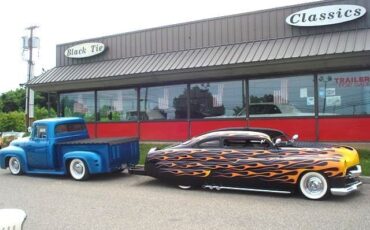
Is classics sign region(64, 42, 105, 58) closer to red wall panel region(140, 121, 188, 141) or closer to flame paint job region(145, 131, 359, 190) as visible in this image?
red wall panel region(140, 121, 188, 141)

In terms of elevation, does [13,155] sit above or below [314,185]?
above

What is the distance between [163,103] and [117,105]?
8.09 feet

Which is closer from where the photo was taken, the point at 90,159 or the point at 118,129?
the point at 90,159

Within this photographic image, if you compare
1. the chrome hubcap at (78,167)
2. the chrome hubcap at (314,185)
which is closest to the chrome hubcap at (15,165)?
the chrome hubcap at (78,167)

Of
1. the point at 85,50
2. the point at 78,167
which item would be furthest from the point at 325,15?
the point at 85,50

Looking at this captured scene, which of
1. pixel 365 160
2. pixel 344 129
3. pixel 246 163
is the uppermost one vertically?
pixel 344 129

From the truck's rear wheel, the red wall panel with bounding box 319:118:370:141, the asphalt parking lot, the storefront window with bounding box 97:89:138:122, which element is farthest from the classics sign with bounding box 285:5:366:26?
the truck's rear wheel

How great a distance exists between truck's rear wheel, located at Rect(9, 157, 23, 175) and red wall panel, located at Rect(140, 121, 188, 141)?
5764mm

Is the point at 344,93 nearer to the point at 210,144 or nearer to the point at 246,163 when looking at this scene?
the point at 210,144

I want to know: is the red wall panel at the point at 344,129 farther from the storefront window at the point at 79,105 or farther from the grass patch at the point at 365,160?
the storefront window at the point at 79,105

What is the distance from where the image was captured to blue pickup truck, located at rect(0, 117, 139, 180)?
12.0 m

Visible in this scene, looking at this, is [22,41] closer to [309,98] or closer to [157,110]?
[157,110]

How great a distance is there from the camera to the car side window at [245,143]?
982cm

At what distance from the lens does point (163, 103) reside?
18.0 metres
